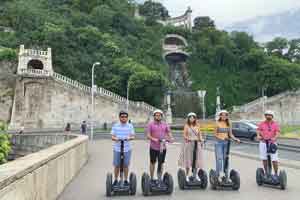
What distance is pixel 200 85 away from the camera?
6806cm

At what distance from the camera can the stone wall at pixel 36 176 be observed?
178 inches

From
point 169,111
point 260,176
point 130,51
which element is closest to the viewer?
point 260,176

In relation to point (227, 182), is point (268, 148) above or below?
above

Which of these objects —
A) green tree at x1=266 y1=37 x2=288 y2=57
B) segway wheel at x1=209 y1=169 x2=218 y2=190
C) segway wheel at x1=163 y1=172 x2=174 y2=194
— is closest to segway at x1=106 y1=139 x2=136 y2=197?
segway wheel at x1=163 y1=172 x2=174 y2=194

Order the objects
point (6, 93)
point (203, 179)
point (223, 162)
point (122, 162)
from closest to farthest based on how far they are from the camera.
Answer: point (122, 162) < point (203, 179) < point (223, 162) < point (6, 93)

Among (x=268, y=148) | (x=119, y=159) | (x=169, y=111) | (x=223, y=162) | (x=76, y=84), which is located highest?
(x=76, y=84)

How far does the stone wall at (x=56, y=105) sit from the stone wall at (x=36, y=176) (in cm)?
3836

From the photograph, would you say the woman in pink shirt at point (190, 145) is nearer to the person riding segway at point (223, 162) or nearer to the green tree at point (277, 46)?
the person riding segway at point (223, 162)

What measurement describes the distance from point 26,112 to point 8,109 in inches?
124

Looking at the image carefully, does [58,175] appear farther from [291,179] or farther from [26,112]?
[26,112]

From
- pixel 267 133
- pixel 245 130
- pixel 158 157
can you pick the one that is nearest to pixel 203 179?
pixel 158 157

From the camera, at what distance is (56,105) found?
47.5 m

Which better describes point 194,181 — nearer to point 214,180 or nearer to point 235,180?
point 214,180

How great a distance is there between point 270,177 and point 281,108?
177ft
